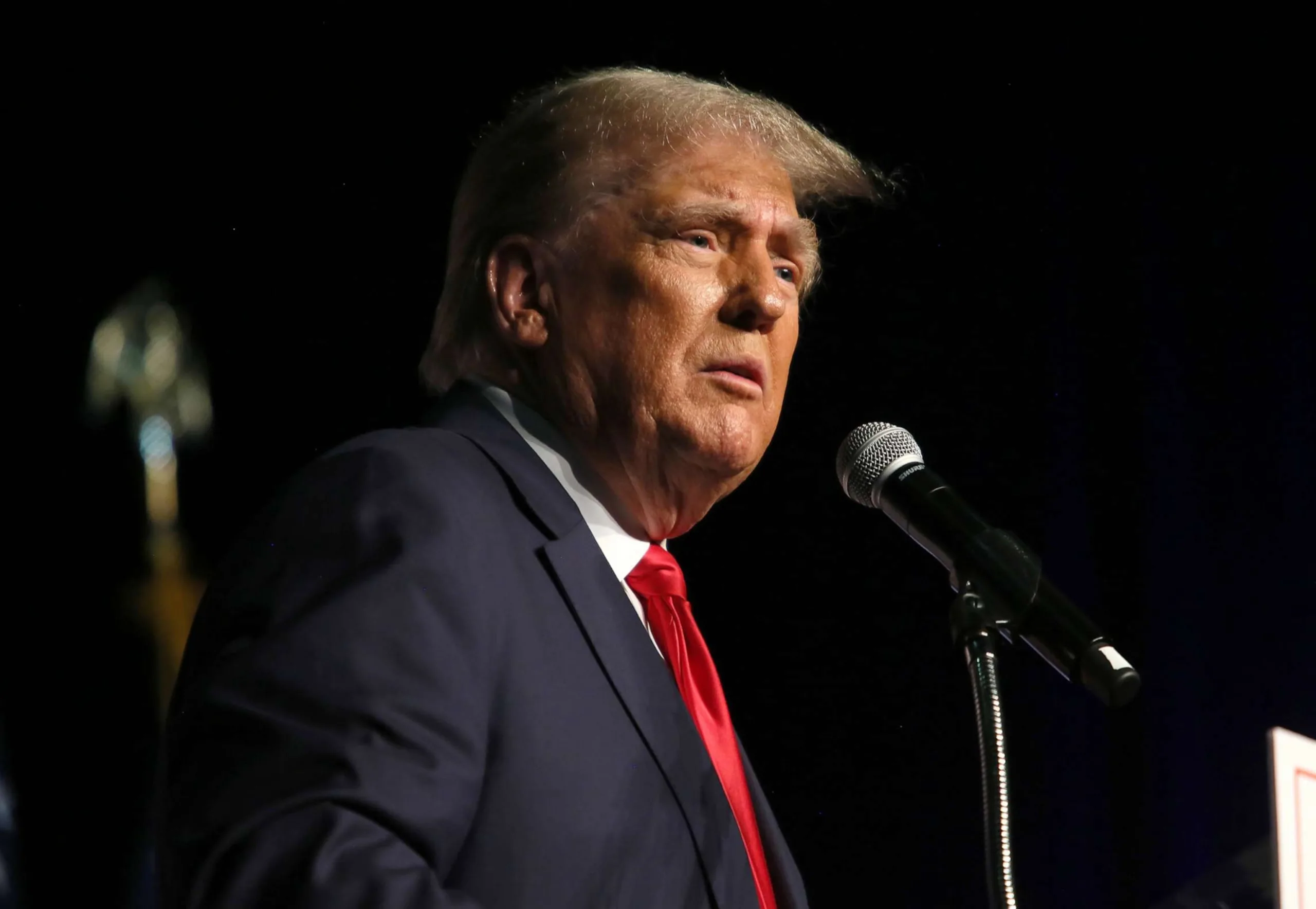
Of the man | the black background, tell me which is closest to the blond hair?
the man

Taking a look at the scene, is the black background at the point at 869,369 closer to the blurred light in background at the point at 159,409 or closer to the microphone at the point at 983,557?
the blurred light in background at the point at 159,409

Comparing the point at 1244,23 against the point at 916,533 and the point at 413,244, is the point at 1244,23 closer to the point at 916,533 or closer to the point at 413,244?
the point at 413,244

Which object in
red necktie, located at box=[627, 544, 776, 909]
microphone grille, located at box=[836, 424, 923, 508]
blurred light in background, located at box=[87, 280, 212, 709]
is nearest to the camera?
microphone grille, located at box=[836, 424, 923, 508]

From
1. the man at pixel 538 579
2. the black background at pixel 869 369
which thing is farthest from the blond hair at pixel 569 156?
the black background at pixel 869 369

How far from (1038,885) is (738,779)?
1.38 meters

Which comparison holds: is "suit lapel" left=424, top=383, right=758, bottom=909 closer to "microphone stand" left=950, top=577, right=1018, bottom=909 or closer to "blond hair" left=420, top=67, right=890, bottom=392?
"microphone stand" left=950, top=577, right=1018, bottom=909

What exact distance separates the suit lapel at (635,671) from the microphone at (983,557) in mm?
276

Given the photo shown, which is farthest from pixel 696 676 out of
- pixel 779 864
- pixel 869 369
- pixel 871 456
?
pixel 869 369

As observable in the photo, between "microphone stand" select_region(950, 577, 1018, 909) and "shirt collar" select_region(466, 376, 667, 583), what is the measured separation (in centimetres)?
52

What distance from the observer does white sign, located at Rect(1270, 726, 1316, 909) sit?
1208mm

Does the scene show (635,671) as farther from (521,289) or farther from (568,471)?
(521,289)

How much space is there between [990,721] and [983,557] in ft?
0.52

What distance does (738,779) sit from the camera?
1599 mm

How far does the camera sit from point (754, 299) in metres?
1.70
